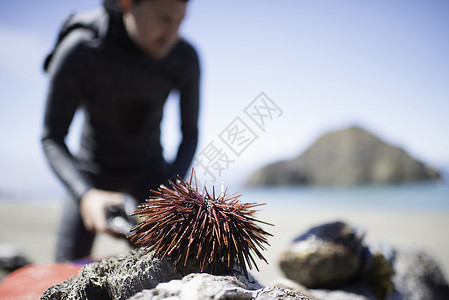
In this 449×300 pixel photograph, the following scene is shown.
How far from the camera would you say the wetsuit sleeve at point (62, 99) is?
260cm

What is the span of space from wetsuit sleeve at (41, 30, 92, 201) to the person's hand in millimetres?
628

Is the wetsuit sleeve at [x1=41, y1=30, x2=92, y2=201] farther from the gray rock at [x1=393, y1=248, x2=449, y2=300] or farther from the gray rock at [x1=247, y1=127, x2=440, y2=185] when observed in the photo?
the gray rock at [x1=247, y1=127, x2=440, y2=185]

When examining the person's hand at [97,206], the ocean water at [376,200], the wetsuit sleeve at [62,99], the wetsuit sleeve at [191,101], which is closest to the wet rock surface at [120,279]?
the person's hand at [97,206]

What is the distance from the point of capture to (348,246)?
8.68ft

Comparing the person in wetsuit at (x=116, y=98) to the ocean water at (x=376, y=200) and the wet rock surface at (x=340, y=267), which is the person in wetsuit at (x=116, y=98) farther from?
the ocean water at (x=376, y=200)

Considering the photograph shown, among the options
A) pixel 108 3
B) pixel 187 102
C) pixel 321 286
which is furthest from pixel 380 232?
pixel 108 3

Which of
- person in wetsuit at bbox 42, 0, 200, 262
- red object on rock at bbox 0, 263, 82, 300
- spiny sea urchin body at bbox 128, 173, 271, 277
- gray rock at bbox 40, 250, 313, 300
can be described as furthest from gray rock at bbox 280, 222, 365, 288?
red object on rock at bbox 0, 263, 82, 300

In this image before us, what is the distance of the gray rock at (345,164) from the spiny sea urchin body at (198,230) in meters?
35.0

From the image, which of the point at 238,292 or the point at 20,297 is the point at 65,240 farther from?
the point at 238,292

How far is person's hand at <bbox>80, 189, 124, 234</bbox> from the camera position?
178 centimetres

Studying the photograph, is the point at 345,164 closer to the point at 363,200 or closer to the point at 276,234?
the point at 363,200

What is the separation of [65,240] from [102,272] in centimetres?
230

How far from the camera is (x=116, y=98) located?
3.03 m

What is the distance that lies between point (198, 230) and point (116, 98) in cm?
224
